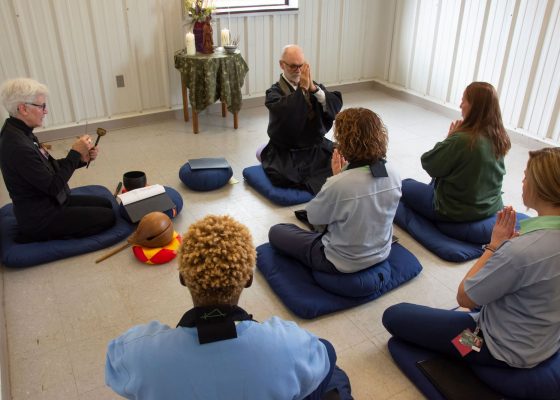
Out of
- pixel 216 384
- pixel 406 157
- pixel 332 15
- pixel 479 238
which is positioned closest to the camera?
pixel 216 384

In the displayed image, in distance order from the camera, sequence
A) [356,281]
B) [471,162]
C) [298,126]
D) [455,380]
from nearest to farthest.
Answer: [455,380] → [356,281] → [471,162] → [298,126]

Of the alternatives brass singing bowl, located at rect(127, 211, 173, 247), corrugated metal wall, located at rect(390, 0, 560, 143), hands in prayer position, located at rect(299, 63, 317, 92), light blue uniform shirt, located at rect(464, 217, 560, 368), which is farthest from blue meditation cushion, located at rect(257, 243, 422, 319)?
corrugated metal wall, located at rect(390, 0, 560, 143)

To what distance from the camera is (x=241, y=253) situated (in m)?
1.25

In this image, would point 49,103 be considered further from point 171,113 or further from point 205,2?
point 205,2

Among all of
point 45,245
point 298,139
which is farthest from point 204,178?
point 45,245

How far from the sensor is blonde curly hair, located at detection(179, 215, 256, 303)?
122 cm

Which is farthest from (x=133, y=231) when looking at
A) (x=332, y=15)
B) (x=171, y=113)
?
(x=332, y=15)

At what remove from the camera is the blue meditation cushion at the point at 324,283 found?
2449 millimetres

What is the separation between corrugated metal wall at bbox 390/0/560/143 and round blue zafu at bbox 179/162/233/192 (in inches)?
114

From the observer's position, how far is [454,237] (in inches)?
119

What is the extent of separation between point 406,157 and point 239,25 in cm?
227

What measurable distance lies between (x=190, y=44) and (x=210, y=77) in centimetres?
38

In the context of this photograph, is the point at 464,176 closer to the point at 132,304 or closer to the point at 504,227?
the point at 504,227

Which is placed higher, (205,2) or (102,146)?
(205,2)
